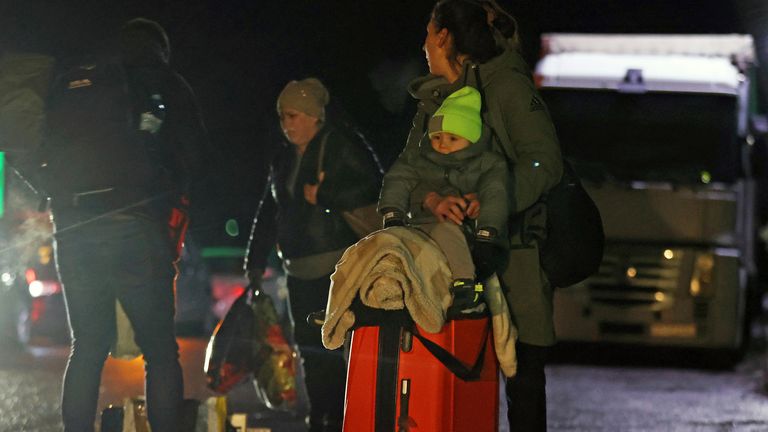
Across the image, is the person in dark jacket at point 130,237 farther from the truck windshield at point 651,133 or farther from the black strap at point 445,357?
the truck windshield at point 651,133

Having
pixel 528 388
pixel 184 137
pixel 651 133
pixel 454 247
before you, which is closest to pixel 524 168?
pixel 454 247

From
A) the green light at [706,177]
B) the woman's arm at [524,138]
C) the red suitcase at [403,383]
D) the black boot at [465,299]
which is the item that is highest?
the green light at [706,177]

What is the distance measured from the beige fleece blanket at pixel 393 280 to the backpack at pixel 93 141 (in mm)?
1999

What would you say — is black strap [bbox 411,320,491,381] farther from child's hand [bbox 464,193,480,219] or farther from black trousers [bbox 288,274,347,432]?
black trousers [bbox 288,274,347,432]

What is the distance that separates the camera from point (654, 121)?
1493 cm

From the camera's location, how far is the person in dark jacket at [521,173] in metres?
5.51

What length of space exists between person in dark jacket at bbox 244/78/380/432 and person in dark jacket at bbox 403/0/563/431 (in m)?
2.11

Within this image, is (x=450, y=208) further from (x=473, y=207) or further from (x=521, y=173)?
(x=521, y=173)

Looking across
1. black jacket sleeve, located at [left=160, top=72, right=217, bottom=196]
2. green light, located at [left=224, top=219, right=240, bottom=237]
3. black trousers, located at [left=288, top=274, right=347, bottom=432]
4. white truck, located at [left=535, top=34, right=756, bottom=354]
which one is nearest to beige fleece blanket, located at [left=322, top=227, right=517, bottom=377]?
black jacket sleeve, located at [left=160, top=72, right=217, bottom=196]

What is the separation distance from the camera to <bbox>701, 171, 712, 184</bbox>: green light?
48.0ft

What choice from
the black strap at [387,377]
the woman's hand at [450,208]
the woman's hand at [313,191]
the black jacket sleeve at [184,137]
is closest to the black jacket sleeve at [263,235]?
the woman's hand at [313,191]

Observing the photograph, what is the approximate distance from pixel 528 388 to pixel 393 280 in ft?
3.06

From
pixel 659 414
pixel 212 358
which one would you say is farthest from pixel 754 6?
pixel 212 358

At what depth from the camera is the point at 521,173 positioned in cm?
546
